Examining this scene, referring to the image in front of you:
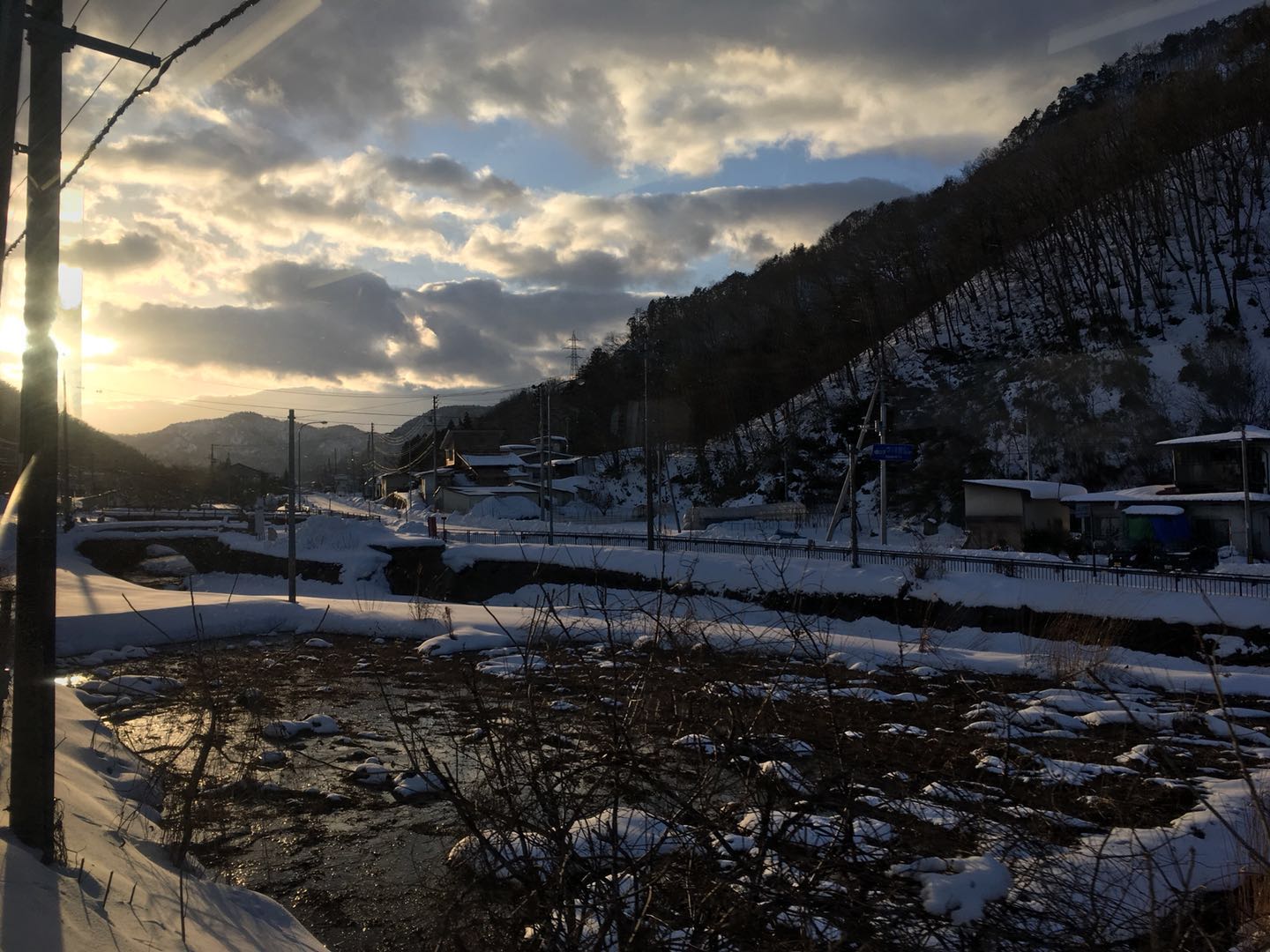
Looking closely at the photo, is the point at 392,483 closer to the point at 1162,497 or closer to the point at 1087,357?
the point at 1087,357

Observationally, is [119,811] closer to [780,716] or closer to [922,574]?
[780,716]

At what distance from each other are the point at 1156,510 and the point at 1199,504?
2.03 m

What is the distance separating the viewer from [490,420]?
130000 mm

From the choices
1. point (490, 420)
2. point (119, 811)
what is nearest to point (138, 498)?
point (490, 420)

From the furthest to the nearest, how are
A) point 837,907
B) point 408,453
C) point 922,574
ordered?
point 408,453 → point 922,574 → point 837,907

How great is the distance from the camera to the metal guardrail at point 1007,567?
19.3 meters

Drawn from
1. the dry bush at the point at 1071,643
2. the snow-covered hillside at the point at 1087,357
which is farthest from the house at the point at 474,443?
the dry bush at the point at 1071,643

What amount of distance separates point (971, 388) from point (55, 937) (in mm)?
59344

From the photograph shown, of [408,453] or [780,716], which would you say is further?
[408,453]

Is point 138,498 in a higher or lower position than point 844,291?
lower

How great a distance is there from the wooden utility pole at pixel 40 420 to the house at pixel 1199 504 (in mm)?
31927

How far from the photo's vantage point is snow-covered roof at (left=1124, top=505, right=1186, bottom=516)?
31.2 meters

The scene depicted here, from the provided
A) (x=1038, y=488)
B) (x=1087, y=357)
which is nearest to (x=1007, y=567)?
(x=1038, y=488)

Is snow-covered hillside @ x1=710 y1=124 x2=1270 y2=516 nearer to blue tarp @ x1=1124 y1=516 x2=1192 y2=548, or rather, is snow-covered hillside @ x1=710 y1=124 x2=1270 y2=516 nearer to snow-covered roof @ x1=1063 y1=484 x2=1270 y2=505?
snow-covered roof @ x1=1063 y1=484 x2=1270 y2=505
